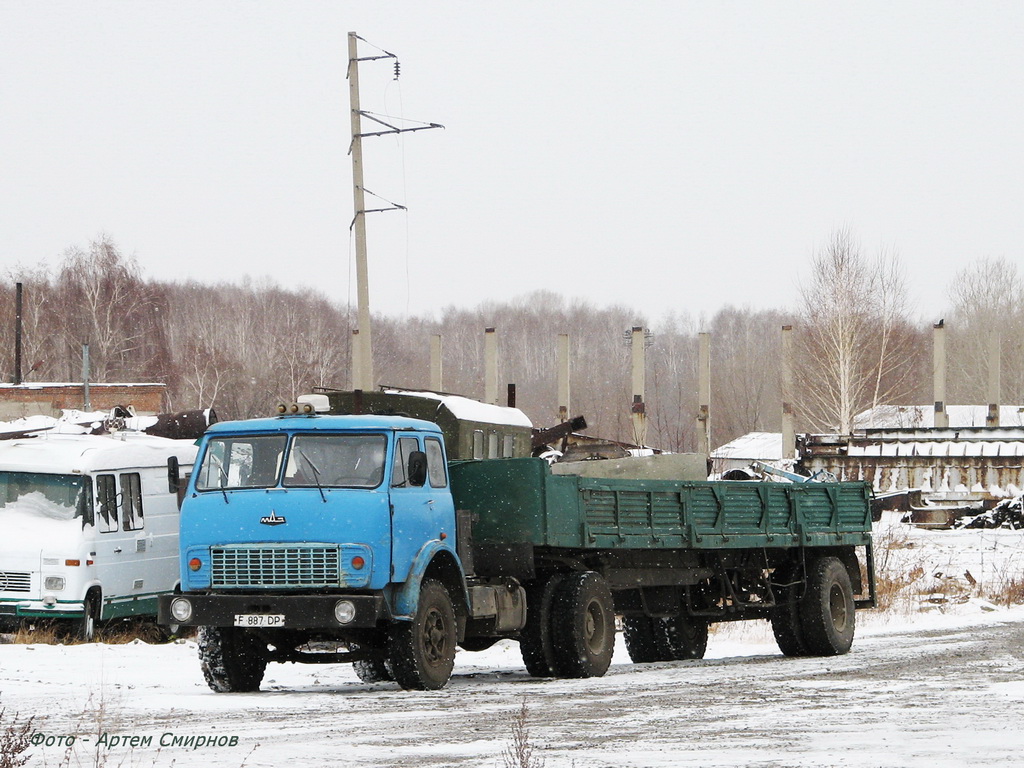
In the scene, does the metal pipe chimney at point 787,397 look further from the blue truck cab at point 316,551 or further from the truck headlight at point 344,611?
the truck headlight at point 344,611

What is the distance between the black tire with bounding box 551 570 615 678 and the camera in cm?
1395

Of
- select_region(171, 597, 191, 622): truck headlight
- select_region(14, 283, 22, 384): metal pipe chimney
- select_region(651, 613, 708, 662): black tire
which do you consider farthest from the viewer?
select_region(14, 283, 22, 384): metal pipe chimney

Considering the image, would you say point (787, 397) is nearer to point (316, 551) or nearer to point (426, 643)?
point (426, 643)

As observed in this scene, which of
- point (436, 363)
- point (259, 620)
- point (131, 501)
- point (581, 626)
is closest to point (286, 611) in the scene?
point (259, 620)

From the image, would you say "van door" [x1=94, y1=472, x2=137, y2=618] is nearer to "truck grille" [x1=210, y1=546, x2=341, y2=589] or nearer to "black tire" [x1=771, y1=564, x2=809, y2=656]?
"truck grille" [x1=210, y1=546, x2=341, y2=589]

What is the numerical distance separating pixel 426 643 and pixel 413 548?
817 mm

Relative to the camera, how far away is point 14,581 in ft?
61.0

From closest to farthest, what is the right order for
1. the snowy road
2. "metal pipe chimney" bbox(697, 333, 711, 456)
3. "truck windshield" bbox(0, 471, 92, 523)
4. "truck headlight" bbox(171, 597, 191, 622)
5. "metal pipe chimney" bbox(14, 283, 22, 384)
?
1. the snowy road
2. "truck headlight" bbox(171, 597, 191, 622)
3. "truck windshield" bbox(0, 471, 92, 523)
4. "metal pipe chimney" bbox(697, 333, 711, 456)
5. "metal pipe chimney" bbox(14, 283, 22, 384)

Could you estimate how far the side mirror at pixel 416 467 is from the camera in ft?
41.2

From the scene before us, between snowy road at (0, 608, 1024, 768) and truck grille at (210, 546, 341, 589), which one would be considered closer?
snowy road at (0, 608, 1024, 768)

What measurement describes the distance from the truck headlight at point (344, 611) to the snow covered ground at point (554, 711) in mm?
643

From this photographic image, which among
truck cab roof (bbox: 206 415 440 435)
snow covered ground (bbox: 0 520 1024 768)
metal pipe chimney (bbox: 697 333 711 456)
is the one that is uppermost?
metal pipe chimney (bbox: 697 333 711 456)

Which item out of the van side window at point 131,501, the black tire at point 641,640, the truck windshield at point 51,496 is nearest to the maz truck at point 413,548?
the black tire at point 641,640

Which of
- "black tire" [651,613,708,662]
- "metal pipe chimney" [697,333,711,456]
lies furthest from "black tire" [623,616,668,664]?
"metal pipe chimney" [697,333,711,456]
